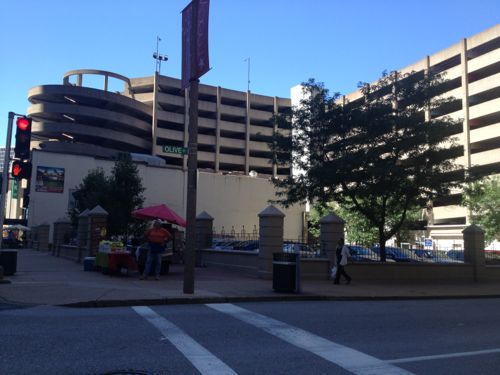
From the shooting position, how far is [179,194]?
58781mm

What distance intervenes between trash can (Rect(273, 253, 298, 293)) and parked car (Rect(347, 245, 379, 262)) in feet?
21.5

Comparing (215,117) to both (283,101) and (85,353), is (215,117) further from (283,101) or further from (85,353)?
(85,353)

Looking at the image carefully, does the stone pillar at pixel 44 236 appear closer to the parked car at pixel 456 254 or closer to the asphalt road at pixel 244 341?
the parked car at pixel 456 254

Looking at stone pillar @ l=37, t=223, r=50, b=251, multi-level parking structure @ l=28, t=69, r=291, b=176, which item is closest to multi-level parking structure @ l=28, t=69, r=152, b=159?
multi-level parking structure @ l=28, t=69, r=291, b=176

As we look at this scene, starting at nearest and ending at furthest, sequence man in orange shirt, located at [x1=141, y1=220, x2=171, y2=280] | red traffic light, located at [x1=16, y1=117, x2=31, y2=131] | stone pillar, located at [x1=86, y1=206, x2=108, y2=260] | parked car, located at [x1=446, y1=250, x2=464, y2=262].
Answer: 1. red traffic light, located at [x1=16, y1=117, x2=31, y2=131]
2. man in orange shirt, located at [x1=141, y1=220, x2=171, y2=280]
3. parked car, located at [x1=446, y1=250, x2=464, y2=262]
4. stone pillar, located at [x1=86, y1=206, x2=108, y2=260]

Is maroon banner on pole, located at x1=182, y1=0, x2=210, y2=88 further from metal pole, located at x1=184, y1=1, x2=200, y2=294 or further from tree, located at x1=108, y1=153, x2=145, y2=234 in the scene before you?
tree, located at x1=108, y1=153, x2=145, y2=234

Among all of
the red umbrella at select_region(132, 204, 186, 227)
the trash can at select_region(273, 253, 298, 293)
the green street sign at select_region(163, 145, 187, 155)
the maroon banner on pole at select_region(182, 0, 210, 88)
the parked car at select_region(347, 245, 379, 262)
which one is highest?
the maroon banner on pole at select_region(182, 0, 210, 88)

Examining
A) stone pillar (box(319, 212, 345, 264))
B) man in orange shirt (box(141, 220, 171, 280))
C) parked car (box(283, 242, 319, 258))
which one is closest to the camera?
man in orange shirt (box(141, 220, 171, 280))

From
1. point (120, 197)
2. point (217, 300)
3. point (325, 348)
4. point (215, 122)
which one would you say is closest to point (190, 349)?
point (325, 348)

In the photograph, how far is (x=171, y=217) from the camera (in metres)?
20.9

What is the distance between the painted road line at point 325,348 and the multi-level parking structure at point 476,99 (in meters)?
50.9

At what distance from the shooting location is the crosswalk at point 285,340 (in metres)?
5.88

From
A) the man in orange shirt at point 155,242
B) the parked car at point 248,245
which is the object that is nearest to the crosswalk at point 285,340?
the man in orange shirt at point 155,242

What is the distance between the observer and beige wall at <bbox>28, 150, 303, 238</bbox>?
51.1 meters
